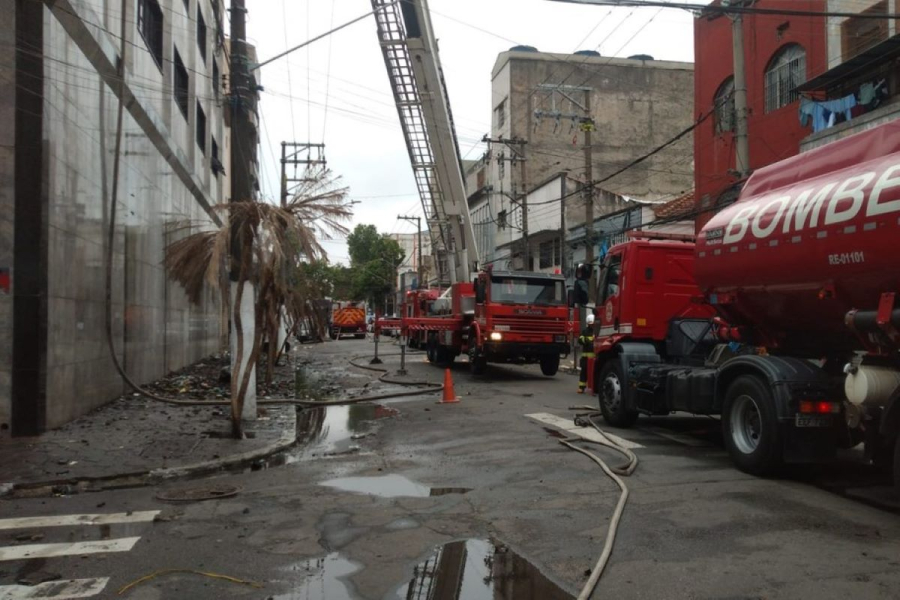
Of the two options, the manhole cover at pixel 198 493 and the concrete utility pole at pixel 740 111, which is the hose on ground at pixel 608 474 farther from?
the concrete utility pole at pixel 740 111

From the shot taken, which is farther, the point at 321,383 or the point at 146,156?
the point at 321,383

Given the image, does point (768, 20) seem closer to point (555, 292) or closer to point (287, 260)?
point (555, 292)

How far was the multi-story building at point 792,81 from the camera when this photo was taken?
14.7m

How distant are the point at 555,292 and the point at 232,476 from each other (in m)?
11.8

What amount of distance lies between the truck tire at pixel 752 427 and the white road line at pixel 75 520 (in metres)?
5.77

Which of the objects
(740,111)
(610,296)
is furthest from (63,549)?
(740,111)

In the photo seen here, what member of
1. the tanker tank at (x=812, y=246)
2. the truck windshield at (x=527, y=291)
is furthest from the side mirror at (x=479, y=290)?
the tanker tank at (x=812, y=246)

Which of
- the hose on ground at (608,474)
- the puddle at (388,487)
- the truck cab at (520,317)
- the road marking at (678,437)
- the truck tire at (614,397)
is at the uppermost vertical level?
the truck cab at (520,317)

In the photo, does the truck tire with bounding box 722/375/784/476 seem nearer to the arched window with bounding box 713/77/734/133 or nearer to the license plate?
the license plate

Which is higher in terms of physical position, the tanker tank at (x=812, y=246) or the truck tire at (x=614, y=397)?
the tanker tank at (x=812, y=246)

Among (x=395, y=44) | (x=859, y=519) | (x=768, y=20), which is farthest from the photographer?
(x=768, y=20)

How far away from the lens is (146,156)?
14.2 m

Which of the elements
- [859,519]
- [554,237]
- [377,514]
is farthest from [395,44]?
A: [554,237]

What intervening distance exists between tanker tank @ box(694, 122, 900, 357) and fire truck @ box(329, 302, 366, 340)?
4408 centimetres
